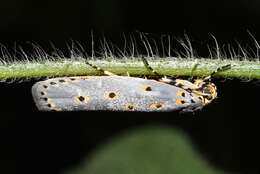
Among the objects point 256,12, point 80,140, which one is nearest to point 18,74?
point 80,140

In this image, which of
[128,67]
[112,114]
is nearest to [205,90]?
[128,67]

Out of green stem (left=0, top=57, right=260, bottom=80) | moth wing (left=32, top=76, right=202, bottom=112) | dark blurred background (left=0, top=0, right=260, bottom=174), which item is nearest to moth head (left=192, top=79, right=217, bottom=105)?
moth wing (left=32, top=76, right=202, bottom=112)

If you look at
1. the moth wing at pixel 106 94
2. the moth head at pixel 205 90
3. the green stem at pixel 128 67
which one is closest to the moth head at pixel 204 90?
the moth head at pixel 205 90

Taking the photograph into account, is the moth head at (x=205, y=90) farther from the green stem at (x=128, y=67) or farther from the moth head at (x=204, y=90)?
the green stem at (x=128, y=67)

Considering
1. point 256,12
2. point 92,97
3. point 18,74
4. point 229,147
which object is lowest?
point 229,147

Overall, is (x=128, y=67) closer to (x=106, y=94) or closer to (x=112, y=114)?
(x=106, y=94)

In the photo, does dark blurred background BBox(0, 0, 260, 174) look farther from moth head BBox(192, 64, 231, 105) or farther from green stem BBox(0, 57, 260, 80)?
green stem BBox(0, 57, 260, 80)

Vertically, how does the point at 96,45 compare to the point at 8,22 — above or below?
below

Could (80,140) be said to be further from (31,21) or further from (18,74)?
(18,74)

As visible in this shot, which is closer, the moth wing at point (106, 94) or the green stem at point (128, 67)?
the green stem at point (128, 67)
